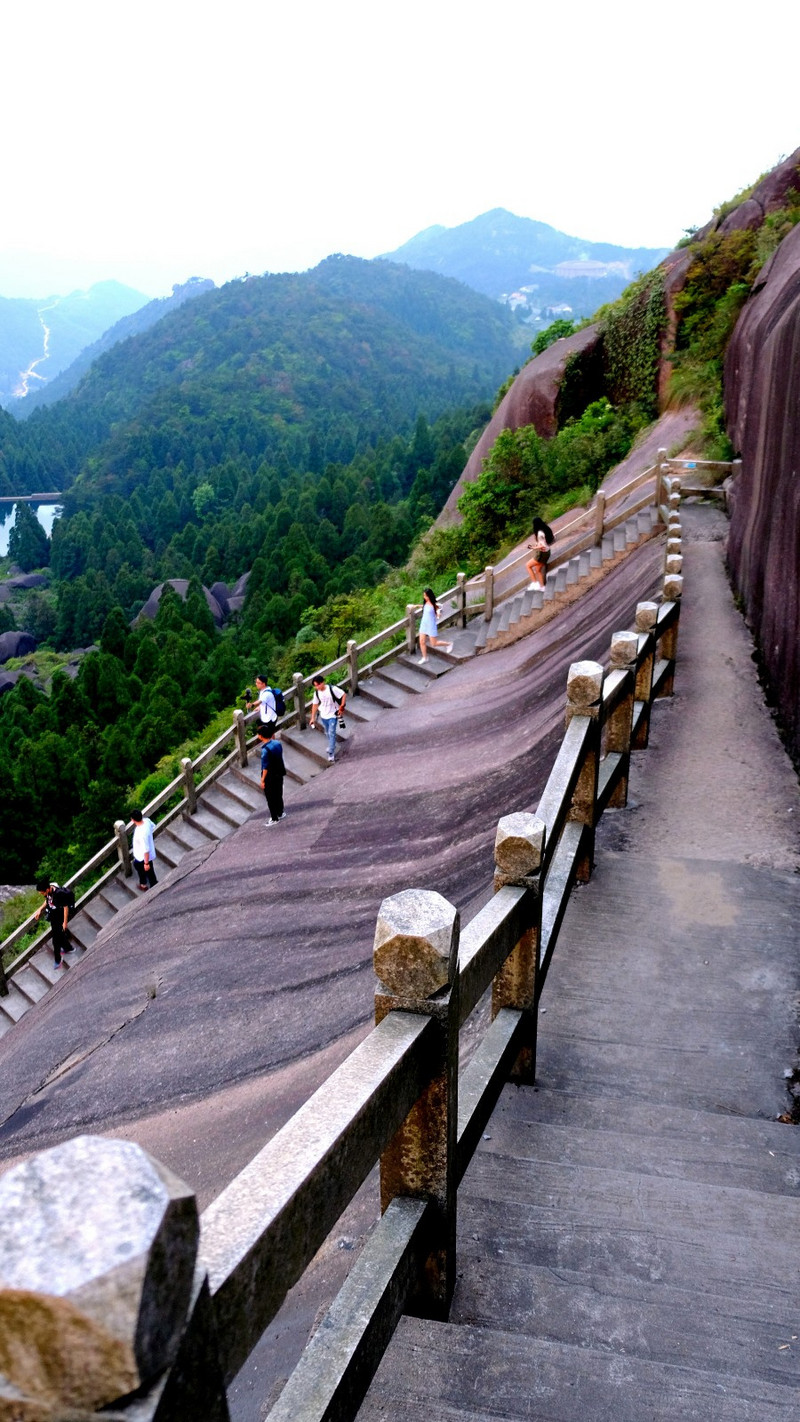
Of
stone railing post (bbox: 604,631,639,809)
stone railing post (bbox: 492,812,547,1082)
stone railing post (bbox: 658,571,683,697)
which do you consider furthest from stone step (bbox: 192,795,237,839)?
stone railing post (bbox: 492,812,547,1082)

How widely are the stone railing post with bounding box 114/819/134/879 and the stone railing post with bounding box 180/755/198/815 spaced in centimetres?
118

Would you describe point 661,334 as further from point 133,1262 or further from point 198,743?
point 133,1262

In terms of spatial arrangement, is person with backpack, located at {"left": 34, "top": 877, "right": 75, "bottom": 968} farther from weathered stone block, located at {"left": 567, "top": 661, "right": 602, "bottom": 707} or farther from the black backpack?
weathered stone block, located at {"left": 567, "top": 661, "right": 602, "bottom": 707}

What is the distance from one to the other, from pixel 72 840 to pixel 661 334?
89.3 ft

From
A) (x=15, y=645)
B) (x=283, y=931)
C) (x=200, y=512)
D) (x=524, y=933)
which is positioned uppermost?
(x=524, y=933)

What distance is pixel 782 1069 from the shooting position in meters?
4.06

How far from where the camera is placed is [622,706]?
6.17 meters

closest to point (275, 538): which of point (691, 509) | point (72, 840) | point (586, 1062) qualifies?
point (72, 840)

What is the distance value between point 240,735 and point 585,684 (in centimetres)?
1202

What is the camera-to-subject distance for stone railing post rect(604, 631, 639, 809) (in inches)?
238

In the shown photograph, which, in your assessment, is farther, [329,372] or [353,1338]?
[329,372]

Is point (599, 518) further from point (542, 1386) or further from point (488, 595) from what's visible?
point (542, 1386)

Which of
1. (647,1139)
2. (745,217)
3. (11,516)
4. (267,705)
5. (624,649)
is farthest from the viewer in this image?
(11,516)

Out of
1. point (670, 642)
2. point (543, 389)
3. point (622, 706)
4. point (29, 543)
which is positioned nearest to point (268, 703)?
point (670, 642)
